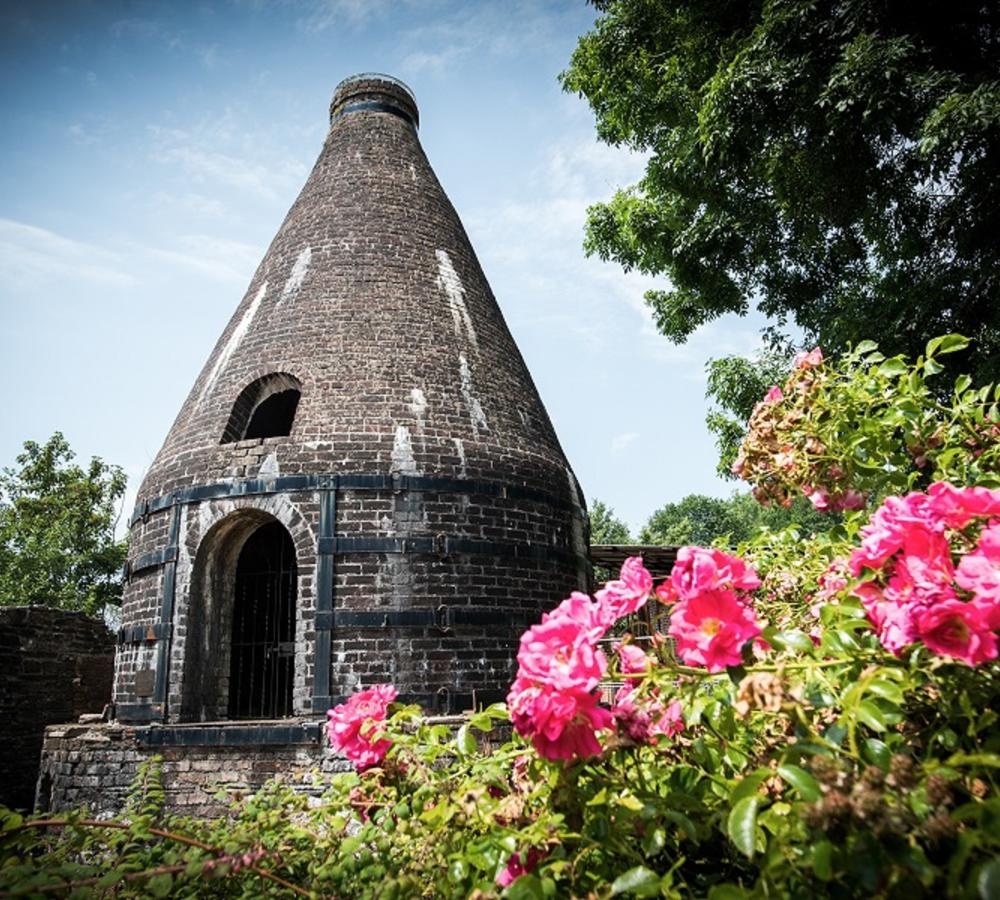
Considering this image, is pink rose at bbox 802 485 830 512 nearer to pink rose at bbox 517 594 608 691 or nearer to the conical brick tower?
pink rose at bbox 517 594 608 691

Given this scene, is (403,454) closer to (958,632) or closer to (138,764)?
(138,764)

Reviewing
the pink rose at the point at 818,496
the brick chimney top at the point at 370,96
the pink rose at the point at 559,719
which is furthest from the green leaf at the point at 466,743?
the brick chimney top at the point at 370,96

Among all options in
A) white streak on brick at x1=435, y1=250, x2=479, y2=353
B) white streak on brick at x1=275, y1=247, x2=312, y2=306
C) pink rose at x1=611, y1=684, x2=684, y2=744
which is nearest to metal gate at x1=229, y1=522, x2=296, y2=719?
white streak on brick at x1=275, y1=247, x2=312, y2=306

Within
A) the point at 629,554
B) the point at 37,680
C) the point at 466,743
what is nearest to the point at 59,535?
the point at 37,680

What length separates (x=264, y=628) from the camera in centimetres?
907

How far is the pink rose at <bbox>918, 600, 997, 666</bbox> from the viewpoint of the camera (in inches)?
41.9

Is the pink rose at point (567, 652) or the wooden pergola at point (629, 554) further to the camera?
the wooden pergola at point (629, 554)

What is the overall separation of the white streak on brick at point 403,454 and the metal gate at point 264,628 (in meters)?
2.31

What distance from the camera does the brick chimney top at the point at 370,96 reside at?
11.3 meters

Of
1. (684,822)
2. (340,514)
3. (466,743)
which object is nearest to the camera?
(684,822)

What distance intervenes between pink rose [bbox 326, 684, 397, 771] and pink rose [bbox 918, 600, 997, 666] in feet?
4.31

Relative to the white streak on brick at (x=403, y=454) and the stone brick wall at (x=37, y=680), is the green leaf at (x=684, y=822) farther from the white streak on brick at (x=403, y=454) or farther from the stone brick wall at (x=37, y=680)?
the stone brick wall at (x=37, y=680)

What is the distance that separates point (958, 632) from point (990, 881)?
0.37 metres

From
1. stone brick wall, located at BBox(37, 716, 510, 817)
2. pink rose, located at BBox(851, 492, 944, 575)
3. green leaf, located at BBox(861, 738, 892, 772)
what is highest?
pink rose, located at BBox(851, 492, 944, 575)
